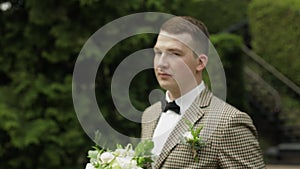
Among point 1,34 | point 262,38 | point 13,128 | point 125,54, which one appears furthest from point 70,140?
point 262,38

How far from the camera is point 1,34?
19.7 ft

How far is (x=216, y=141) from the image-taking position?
6.25 ft

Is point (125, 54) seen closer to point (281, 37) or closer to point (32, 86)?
point (32, 86)

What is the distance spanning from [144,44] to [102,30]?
0.62 m

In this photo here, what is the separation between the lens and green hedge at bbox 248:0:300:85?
3.04 m

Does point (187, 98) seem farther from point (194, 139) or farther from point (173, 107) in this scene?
point (194, 139)

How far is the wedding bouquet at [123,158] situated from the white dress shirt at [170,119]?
14 centimetres

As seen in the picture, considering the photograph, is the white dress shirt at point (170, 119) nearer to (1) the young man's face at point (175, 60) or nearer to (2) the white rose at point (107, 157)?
(1) the young man's face at point (175, 60)

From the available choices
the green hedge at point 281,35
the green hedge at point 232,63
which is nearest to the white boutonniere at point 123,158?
the green hedge at point 281,35

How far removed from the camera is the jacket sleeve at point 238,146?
73.7 inches

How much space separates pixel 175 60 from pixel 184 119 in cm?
26

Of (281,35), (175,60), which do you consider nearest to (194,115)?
(175,60)

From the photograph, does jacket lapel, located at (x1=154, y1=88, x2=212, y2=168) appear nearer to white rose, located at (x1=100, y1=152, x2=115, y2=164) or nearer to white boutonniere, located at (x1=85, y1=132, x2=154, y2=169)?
white boutonniere, located at (x1=85, y1=132, x2=154, y2=169)

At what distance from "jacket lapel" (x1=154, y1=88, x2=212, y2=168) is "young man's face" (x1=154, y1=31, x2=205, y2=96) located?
14 centimetres
